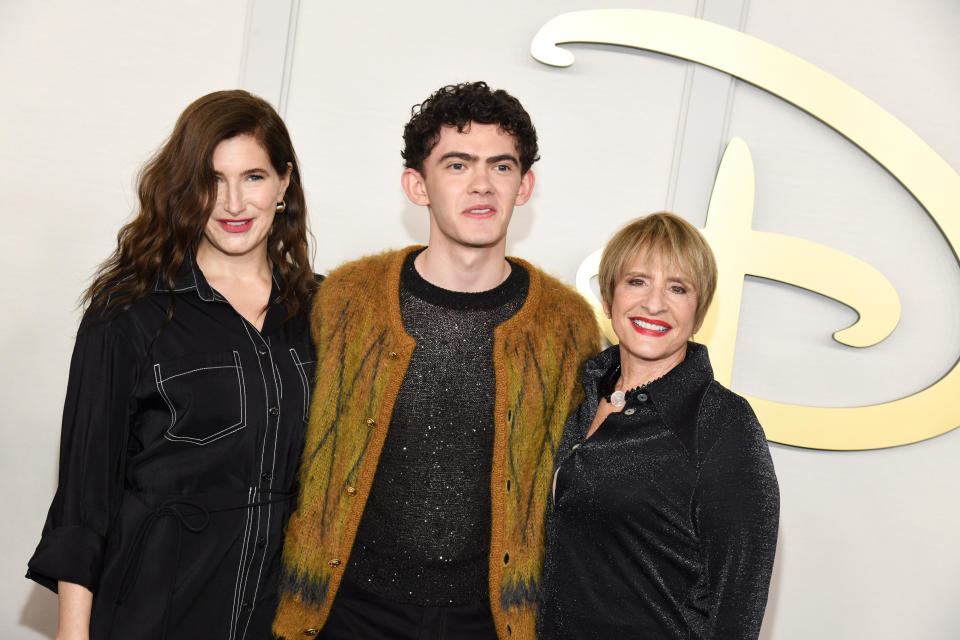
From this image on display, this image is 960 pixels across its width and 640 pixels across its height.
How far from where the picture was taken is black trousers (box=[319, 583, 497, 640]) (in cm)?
195

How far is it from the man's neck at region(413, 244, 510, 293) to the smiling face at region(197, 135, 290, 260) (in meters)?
0.46

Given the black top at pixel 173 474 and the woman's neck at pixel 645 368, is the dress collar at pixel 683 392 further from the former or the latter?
the black top at pixel 173 474

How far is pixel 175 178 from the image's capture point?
2.00 meters

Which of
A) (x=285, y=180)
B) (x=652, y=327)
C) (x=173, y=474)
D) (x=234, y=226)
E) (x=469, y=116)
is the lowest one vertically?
(x=173, y=474)

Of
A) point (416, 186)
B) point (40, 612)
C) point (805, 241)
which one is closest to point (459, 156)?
point (416, 186)

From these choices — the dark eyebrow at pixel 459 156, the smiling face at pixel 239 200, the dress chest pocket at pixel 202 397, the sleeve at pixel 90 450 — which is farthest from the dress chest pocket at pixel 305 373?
the dark eyebrow at pixel 459 156

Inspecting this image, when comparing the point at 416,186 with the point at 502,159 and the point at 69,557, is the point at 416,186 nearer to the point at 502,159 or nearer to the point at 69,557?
the point at 502,159

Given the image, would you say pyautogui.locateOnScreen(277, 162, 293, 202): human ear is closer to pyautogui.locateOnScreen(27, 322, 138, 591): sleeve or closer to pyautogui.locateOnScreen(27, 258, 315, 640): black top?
pyautogui.locateOnScreen(27, 258, 315, 640): black top

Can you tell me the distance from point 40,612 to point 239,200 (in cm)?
220

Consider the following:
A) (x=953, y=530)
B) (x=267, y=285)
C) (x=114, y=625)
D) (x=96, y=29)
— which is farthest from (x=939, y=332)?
(x=96, y=29)

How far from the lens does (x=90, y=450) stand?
1.83 meters

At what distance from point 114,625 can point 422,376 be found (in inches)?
36.5

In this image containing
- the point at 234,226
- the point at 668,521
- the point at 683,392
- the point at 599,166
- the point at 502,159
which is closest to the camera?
the point at 668,521

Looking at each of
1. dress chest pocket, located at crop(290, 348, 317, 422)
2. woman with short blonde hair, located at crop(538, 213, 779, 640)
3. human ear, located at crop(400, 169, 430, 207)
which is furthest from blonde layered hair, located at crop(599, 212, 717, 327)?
dress chest pocket, located at crop(290, 348, 317, 422)
